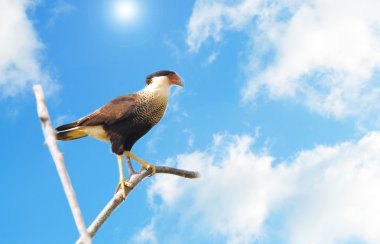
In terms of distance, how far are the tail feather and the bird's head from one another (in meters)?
1.04

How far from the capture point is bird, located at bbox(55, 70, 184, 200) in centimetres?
507

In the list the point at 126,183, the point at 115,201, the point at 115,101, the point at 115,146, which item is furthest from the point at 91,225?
the point at 115,101

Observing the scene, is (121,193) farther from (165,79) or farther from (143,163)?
(165,79)

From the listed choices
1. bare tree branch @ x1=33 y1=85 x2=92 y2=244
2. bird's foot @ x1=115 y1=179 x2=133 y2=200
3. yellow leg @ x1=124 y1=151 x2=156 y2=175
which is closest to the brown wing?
yellow leg @ x1=124 y1=151 x2=156 y2=175

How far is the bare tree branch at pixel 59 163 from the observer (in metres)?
1.37

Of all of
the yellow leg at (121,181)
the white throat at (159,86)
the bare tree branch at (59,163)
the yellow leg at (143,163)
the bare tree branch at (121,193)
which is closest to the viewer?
the bare tree branch at (59,163)

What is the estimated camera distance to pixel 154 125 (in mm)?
5461

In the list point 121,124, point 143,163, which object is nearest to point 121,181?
point 143,163

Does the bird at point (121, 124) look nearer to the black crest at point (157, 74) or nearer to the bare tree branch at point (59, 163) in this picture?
the black crest at point (157, 74)

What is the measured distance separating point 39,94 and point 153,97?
3718 millimetres

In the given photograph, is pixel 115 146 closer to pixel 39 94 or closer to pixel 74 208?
pixel 39 94

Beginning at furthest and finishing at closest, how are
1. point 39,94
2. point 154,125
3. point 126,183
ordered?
point 154,125 < point 126,183 < point 39,94

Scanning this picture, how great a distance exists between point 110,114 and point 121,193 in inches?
41.6

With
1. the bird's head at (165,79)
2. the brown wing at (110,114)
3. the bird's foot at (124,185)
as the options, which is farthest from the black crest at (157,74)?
the bird's foot at (124,185)
